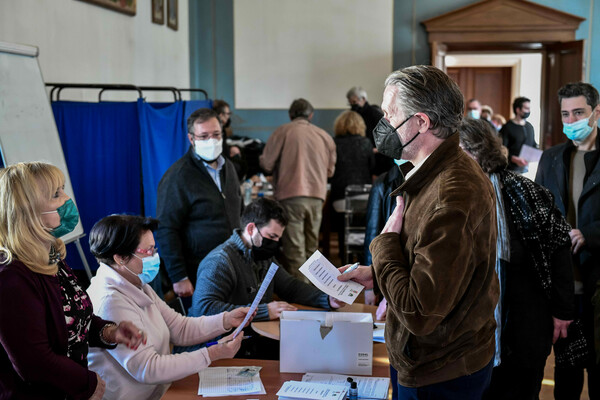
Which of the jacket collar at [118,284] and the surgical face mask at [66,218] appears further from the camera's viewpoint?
the jacket collar at [118,284]

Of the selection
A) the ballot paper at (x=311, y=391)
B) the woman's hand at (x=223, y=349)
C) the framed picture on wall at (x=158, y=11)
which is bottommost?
the ballot paper at (x=311, y=391)

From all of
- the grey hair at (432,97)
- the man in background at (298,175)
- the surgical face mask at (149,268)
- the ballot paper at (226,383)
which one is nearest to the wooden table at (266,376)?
the ballot paper at (226,383)

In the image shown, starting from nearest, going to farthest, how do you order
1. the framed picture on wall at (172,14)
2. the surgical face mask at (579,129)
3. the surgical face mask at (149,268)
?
the surgical face mask at (149,268) < the surgical face mask at (579,129) < the framed picture on wall at (172,14)

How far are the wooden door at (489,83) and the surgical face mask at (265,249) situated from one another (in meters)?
11.8

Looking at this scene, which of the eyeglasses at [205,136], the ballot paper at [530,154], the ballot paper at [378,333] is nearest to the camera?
the ballot paper at [378,333]

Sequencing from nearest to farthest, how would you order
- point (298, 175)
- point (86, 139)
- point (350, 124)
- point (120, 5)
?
point (86, 139) → point (298, 175) → point (120, 5) → point (350, 124)

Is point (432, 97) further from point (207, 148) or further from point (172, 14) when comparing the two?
point (172, 14)

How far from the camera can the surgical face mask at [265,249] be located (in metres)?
3.14

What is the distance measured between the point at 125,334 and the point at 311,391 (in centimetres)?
70

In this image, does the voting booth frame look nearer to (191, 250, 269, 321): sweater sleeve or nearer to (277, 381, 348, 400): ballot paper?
(191, 250, 269, 321): sweater sleeve

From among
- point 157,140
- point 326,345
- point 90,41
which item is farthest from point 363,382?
point 90,41

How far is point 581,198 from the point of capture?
3320mm

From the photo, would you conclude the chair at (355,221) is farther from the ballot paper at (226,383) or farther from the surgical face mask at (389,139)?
the surgical face mask at (389,139)

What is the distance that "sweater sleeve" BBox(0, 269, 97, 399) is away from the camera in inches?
73.7
